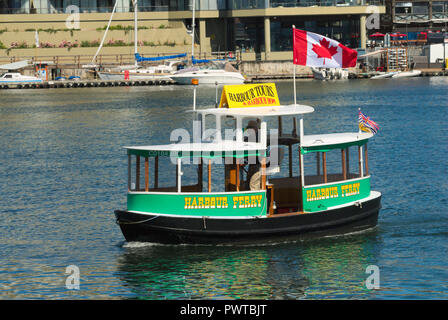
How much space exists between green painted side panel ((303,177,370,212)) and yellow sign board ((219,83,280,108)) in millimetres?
3089

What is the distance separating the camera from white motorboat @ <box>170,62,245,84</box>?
333 ft

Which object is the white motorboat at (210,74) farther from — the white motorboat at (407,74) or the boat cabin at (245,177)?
the boat cabin at (245,177)

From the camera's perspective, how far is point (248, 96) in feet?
88.9

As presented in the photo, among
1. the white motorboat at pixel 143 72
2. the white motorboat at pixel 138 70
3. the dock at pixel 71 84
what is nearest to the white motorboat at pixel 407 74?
the white motorboat at pixel 138 70

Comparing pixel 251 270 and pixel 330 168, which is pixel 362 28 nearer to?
pixel 330 168

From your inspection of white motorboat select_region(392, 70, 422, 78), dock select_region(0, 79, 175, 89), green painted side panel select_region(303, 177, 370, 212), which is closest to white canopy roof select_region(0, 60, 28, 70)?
dock select_region(0, 79, 175, 89)

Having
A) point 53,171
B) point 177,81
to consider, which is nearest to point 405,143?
point 53,171

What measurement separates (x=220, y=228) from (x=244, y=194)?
1261 millimetres

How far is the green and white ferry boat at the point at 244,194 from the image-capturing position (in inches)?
1011

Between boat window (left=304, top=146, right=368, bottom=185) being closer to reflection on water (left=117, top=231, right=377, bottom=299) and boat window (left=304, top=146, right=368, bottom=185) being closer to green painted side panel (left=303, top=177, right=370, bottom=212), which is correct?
green painted side panel (left=303, top=177, right=370, bottom=212)

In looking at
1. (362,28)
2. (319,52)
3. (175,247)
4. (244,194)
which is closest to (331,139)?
(319,52)

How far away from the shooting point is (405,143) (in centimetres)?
5231
